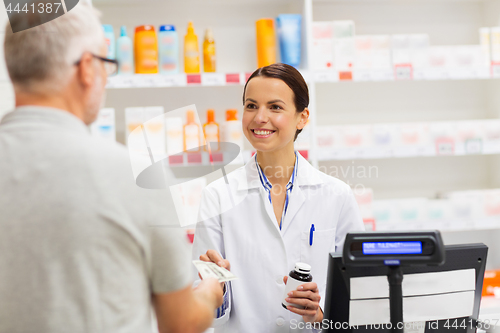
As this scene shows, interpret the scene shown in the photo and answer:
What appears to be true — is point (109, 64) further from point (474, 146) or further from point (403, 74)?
point (474, 146)

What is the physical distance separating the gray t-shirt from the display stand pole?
436 mm

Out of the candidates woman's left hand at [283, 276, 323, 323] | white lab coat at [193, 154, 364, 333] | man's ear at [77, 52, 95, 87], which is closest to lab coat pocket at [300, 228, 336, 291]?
white lab coat at [193, 154, 364, 333]

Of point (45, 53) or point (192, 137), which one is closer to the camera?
point (45, 53)

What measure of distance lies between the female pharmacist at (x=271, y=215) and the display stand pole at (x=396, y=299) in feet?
2.45

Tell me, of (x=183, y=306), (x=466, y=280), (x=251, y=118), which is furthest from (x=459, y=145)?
(x=183, y=306)

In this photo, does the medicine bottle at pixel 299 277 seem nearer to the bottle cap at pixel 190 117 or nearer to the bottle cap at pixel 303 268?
the bottle cap at pixel 303 268

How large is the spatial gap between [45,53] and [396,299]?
74 centimetres

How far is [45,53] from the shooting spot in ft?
2.23

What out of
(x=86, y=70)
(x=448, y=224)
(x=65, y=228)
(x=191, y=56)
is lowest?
(x=448, y=224)

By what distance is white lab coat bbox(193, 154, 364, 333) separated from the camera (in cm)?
147

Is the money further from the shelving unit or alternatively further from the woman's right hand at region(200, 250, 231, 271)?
the shelving unit

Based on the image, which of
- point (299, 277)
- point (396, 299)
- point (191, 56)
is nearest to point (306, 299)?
point (299, 277)

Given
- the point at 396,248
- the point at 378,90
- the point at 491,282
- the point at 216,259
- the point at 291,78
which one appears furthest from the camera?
the point at 378,90

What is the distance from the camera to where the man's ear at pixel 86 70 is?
70 cm
